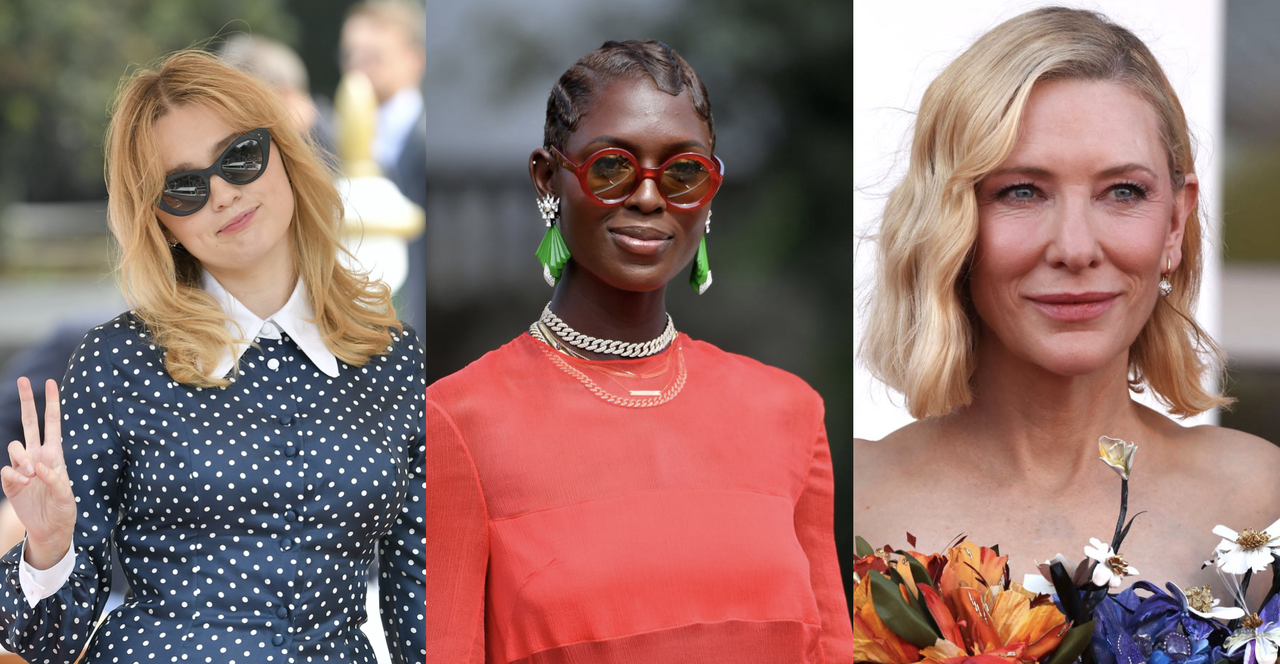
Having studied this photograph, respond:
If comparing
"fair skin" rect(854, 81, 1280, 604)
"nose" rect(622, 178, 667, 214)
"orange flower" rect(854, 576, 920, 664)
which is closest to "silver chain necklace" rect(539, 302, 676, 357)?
"nose" rect(622, 178, 667, 214)

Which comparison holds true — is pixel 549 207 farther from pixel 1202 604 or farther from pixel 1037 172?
pixel 1202 604

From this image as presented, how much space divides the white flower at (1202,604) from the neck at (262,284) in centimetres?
220

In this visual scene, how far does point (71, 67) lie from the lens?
241 cm

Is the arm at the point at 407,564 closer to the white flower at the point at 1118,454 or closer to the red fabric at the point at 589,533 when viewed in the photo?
the red fabric at the point at 589,533

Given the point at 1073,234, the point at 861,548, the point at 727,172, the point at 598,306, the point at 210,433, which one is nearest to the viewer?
the point at 210,433

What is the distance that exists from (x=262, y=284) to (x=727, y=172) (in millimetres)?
975

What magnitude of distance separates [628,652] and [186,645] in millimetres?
831

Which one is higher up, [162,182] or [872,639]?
[162,182]

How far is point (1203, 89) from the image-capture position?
119 inches

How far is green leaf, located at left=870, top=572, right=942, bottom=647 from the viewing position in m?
2.84

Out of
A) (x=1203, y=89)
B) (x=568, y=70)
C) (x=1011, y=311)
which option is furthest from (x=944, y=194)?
(x=568, y=70)

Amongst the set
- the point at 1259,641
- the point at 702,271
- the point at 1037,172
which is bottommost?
the point at 1259,641

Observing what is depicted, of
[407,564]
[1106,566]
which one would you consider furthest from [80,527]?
[1106,566]

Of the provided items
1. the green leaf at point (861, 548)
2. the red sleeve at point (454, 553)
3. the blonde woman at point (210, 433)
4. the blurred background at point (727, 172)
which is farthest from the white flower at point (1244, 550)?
the blonde woman at point (210, 433)
